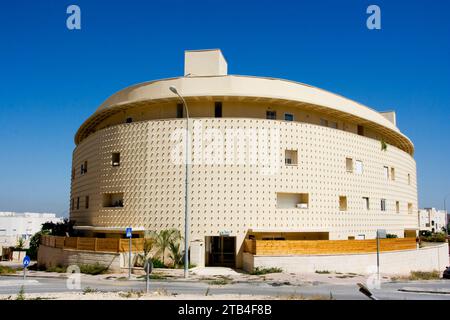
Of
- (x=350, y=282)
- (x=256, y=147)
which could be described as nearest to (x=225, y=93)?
(x=256, y=147)

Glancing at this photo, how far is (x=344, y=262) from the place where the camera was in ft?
87.5

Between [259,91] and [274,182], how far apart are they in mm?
6950

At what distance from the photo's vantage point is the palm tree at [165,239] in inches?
1094

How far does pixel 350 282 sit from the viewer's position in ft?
71.4

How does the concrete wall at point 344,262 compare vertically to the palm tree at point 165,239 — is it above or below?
below

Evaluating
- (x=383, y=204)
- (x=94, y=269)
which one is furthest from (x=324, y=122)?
(x=94, y=269)

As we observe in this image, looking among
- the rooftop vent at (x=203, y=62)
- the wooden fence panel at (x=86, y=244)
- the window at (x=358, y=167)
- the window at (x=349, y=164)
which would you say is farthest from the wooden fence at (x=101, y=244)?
the window at (x=358, y=167)

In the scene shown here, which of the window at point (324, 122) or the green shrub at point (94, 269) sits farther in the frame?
the window at point (324, 122)

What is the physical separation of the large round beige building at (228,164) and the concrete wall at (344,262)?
3435mm

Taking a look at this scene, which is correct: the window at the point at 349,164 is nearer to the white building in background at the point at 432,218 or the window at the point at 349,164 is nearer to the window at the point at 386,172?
the window at the point at 386,172

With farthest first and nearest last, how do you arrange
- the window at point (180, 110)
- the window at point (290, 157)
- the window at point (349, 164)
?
1. the window at point (349, 164)
2. the window at point (180, 110)
3. the window at point (290, 157)

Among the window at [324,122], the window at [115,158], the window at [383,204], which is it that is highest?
the window at [324,122]

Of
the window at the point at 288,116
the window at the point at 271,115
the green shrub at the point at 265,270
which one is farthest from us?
the window at the point at 288,116
